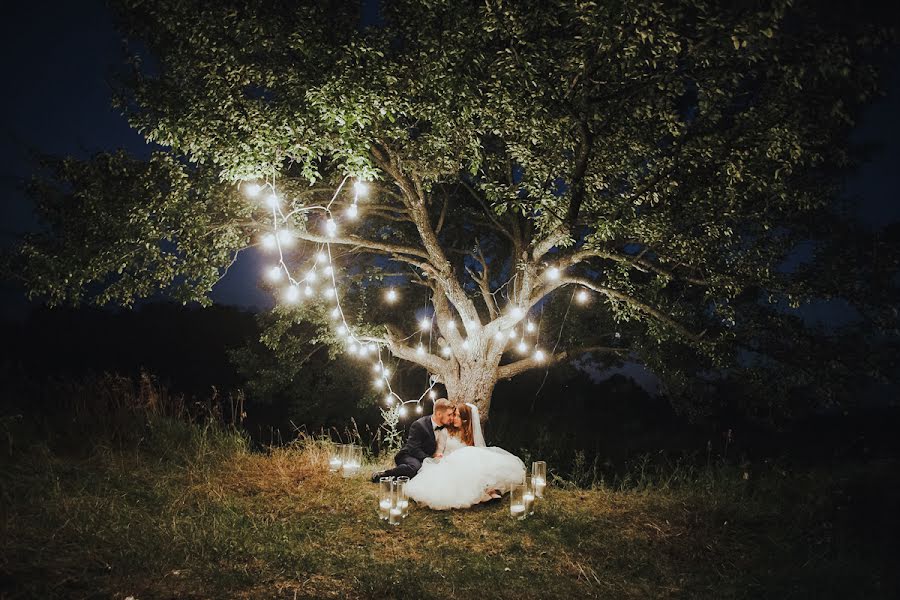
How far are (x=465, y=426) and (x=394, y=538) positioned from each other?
2325mm

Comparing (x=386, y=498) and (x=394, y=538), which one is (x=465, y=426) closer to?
(x=386, y=498)

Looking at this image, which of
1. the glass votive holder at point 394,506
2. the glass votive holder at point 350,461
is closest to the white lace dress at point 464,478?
the glass votive holder at point 394,506

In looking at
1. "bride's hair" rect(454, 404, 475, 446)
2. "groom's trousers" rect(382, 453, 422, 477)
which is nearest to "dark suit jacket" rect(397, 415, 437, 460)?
"groom's trousers" rect(382, 453, 422, 477)

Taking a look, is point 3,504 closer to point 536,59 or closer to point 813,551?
point 536,59

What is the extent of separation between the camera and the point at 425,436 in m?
7.33

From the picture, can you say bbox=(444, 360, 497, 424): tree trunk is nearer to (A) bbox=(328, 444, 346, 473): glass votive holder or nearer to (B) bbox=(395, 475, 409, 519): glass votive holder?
(A) bbox=(328, 444, 346, 473): glass votive holder

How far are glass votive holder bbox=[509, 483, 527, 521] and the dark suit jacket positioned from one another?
5.46ft

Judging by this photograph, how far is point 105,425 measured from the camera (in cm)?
735

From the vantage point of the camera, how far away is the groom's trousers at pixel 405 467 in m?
6.86

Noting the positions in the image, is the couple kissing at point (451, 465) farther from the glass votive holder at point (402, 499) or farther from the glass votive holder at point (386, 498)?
the glass votive holder at point (386, 498)

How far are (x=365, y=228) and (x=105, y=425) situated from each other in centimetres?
538

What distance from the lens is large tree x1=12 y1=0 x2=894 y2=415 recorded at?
552 centimetres

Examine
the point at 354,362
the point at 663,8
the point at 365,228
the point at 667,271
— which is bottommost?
the point at 354,362

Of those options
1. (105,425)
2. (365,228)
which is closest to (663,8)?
(365,228)
